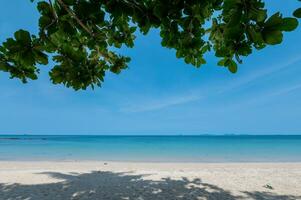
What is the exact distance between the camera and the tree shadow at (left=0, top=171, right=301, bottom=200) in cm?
626

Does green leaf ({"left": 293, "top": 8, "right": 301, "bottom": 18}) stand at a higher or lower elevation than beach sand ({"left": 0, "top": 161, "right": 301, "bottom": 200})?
higher

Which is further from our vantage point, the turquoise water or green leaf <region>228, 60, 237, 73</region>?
the turquoise water

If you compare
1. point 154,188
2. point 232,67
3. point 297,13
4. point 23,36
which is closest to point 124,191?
point 154,188

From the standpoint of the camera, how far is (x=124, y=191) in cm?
679

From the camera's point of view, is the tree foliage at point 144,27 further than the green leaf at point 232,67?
No

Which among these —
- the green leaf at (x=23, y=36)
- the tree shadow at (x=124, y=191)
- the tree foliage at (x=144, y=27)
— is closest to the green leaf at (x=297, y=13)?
the tree foliage at (x=144, y=27)

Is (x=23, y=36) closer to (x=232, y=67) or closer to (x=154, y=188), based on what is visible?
(x=232, y=67)

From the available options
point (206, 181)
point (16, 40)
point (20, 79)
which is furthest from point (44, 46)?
point (206, 181)

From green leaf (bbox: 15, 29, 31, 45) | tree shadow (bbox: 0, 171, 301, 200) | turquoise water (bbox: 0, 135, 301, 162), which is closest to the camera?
green leaf (bbox: 15, 29, 31, 45)

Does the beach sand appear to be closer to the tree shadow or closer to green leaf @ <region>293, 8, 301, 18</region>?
the tree shadow

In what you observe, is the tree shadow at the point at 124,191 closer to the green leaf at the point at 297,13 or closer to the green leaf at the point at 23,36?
the green leaf at the point at 23,36

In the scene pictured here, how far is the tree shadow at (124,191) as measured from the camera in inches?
246

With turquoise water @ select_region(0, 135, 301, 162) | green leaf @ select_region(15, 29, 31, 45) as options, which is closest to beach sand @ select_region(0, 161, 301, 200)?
green leaf @ select_region(15, 29, 31, 45)

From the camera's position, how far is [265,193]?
6676 mm
